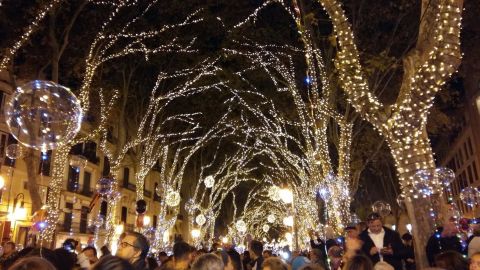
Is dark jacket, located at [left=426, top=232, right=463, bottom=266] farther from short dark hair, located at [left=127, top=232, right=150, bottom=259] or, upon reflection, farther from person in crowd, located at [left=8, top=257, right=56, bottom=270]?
person in crowd, located at [left=8, top=257, right=56, bottom=270]

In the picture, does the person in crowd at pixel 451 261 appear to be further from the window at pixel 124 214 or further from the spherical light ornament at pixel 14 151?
the window at pixel 124 214

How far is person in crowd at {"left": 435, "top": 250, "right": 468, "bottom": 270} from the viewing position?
537 cm

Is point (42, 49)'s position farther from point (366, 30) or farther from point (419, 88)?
point (419, 88)

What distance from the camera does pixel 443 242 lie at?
23.6 feet

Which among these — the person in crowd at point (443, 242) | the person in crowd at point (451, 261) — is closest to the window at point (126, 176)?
the person in crowd at point (443, 242)

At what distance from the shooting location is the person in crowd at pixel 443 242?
281 inches

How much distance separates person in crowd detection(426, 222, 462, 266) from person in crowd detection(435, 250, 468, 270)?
5.71ft

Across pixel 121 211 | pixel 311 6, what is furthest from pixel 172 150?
pixel 311 6

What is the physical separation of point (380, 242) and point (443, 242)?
922 mm

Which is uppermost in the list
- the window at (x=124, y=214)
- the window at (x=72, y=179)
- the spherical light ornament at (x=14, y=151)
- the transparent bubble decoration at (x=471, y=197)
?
the window at (x=72, y=179)

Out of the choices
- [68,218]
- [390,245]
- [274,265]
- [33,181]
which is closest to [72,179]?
[68,218]

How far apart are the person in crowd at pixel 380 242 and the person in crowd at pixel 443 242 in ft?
1.42

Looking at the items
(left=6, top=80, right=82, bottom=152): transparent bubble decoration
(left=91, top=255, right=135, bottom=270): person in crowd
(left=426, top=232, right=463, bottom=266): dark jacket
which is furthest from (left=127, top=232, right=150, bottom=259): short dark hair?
(left=426, top=232, right=463, bottom=266): dark jacket

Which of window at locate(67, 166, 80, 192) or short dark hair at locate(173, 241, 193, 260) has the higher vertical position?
window at locate(67, 166, 80, 192)
